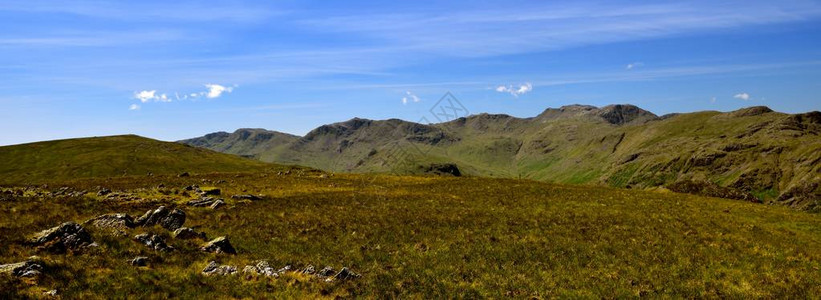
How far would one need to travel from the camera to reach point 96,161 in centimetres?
15338

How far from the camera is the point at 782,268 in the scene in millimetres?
25016

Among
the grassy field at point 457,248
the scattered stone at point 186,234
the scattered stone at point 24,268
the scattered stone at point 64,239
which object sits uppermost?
the scattered stone at point 64,239

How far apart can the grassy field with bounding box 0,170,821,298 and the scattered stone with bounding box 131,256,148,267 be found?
54 cm

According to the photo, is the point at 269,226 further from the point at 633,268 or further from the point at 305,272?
the point at 633,268

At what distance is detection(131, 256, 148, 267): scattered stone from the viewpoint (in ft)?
69.6

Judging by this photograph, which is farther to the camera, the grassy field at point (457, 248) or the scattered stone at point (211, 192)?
the scattered stone at point (211, 192)

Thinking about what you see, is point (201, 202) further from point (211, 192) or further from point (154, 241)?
point (154, 241)

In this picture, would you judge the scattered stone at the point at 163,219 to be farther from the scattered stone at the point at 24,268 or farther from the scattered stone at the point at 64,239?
the scattered stone at the point at 24,268

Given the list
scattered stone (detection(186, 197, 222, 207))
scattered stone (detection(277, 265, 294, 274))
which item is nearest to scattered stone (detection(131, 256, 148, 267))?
scattered stone (detection(277, 265, 294, 274))

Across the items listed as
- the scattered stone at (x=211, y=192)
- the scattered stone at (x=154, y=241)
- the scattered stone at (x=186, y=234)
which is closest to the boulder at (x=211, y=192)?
the scattered stone at (x=211, y=192)

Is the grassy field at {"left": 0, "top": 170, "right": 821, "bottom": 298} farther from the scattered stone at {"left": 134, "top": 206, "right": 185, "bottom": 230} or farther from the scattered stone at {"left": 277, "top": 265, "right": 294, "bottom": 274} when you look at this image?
the scattered stone at {"left": 134, "top": 206, "right": 185, "bottom": 230}

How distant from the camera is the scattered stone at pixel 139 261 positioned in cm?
2120

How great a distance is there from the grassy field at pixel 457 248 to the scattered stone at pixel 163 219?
74.4 inches

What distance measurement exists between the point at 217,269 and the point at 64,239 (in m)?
7.92
